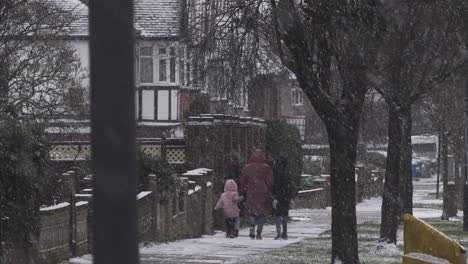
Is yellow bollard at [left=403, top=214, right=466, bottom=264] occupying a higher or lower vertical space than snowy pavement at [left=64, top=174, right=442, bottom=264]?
higher

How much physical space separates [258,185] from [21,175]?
30.7 ft

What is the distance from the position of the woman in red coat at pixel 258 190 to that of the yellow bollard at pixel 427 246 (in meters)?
11.7

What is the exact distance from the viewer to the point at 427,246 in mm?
8922

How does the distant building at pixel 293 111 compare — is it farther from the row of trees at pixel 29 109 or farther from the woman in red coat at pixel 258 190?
the woman in red coat at pixel 258 190

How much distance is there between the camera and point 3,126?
12.3 meters

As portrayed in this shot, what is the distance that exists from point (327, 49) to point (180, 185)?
937 cm

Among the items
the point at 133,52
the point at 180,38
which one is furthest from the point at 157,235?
the point at 133,52

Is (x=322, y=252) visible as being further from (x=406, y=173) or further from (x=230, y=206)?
(x=406, y=173)

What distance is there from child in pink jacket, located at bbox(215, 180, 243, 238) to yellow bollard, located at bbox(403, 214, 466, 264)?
40.8 feet

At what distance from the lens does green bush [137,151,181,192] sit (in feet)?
65.6

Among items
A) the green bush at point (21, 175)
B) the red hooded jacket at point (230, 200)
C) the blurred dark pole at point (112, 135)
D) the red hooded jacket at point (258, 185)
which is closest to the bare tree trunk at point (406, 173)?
the red hooded jacket at point (258, 185)

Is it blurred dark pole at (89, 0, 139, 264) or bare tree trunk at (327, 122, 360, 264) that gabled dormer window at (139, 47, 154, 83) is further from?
blurred dark pole at (89, 0, 139, 264)

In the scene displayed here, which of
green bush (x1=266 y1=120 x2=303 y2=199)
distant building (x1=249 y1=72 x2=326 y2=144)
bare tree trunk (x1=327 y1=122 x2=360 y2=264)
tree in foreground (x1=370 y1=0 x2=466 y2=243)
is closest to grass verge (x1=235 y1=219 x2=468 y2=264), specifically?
tree in foreground (x1=370 y1=0 x2=466 y2=243)

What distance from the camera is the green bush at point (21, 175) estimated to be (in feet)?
39.6
